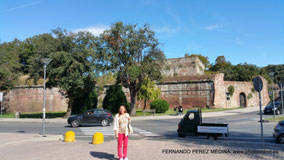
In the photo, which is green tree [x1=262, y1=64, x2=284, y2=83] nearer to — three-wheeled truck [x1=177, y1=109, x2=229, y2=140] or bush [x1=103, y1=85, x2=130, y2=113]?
bush [x1=103, y1=85, x2=130, y2=113]

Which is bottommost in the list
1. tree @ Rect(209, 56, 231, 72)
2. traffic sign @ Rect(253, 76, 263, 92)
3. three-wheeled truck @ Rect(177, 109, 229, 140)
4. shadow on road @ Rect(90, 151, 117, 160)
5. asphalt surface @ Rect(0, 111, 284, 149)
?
asphalt surface @ Rect(0, 111, 284, 149)

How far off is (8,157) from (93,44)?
20850 millimetres

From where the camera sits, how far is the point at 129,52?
28125 millimetres

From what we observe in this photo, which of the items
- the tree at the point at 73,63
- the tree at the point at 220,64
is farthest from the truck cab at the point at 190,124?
the tree at the point at 220,64

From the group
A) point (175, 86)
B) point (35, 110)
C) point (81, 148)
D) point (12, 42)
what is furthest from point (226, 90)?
point (12, 42)

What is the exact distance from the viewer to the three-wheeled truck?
1154 cm

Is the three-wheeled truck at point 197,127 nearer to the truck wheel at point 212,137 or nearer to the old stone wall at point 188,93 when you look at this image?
the truck wheel at point 212,137

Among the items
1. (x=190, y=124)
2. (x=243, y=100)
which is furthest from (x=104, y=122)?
(x=243, y=100)

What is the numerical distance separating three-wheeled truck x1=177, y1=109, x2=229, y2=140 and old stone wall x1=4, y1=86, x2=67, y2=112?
37086 mm

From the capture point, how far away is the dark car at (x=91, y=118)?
1898 centimetres

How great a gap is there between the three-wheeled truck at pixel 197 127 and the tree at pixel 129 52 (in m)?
14.7

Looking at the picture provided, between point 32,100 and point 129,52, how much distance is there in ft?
92.2

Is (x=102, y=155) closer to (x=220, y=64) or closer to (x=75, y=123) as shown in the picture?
(x=75, y=123)

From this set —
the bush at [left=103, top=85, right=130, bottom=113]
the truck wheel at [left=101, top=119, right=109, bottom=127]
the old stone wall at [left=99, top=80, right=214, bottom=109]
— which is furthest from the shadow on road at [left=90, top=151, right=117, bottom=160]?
the old stone wall at [left=99, top=80, right=214, bottom=109]
